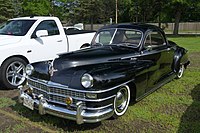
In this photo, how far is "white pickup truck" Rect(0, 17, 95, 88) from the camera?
5898mm

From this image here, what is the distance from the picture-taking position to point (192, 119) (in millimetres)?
4176

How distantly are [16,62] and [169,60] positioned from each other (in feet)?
13.6

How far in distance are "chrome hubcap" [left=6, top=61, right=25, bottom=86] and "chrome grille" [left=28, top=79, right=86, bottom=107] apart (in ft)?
7.05

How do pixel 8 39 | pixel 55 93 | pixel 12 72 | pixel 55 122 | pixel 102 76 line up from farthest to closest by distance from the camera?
pixel 8 39
pixel 12 72
pixel 55 122
pixel 55 93
pixel 102 76

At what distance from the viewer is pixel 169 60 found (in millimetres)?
6055

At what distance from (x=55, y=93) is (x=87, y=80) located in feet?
2.12

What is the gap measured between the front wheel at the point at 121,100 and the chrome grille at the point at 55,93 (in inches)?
28.8

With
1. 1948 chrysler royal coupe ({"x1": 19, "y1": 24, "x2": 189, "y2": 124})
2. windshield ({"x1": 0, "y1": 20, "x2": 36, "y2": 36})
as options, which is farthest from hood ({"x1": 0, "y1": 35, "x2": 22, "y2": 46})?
1948 chrysler royal coupe ({"x1": 19, "y1": 24, "x2": 189, "y2": 124})

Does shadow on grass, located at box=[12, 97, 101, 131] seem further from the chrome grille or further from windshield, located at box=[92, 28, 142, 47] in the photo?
windshield, located at box=[92, 28, 142, 47]

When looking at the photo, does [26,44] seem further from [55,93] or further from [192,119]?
[192,119]

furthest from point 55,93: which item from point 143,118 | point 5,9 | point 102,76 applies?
point 5,9

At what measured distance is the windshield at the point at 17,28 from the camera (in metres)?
6.57

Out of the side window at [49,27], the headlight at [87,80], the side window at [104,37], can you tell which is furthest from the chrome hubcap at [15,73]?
the headlight at [87,80]

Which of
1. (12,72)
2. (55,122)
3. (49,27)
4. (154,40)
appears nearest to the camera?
(55,122)
